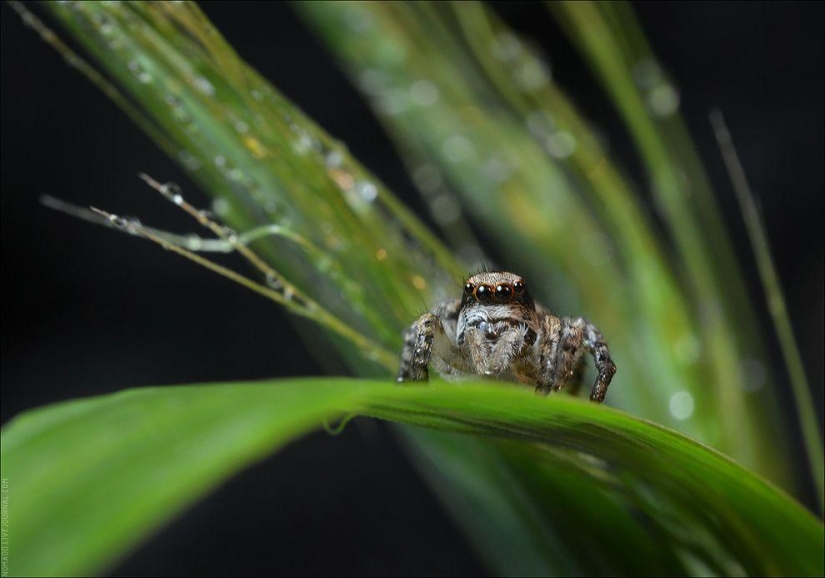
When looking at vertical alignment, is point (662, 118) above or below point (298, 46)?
below

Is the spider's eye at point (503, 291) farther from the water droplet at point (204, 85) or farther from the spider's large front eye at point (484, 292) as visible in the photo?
the water droplet at point (204, 85)

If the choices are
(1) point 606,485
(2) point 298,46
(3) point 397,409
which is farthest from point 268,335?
(3) point 397,409

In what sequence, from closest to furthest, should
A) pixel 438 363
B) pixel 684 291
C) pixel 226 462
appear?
1. pixel 226 462
2. pixel 438 363
3. pixel 684 291

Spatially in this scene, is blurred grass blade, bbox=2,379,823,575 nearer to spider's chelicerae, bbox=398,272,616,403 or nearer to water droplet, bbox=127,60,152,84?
spider's chelicerae, bbox=398,272,616,403

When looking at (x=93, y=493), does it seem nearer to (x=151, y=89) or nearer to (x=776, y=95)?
(x=151, y=89)

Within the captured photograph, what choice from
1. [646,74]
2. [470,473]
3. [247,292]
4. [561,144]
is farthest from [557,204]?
[247,292]

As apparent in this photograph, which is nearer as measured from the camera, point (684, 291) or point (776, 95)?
point (684, 291)

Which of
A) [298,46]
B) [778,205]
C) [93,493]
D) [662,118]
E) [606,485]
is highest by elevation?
[778,205]
